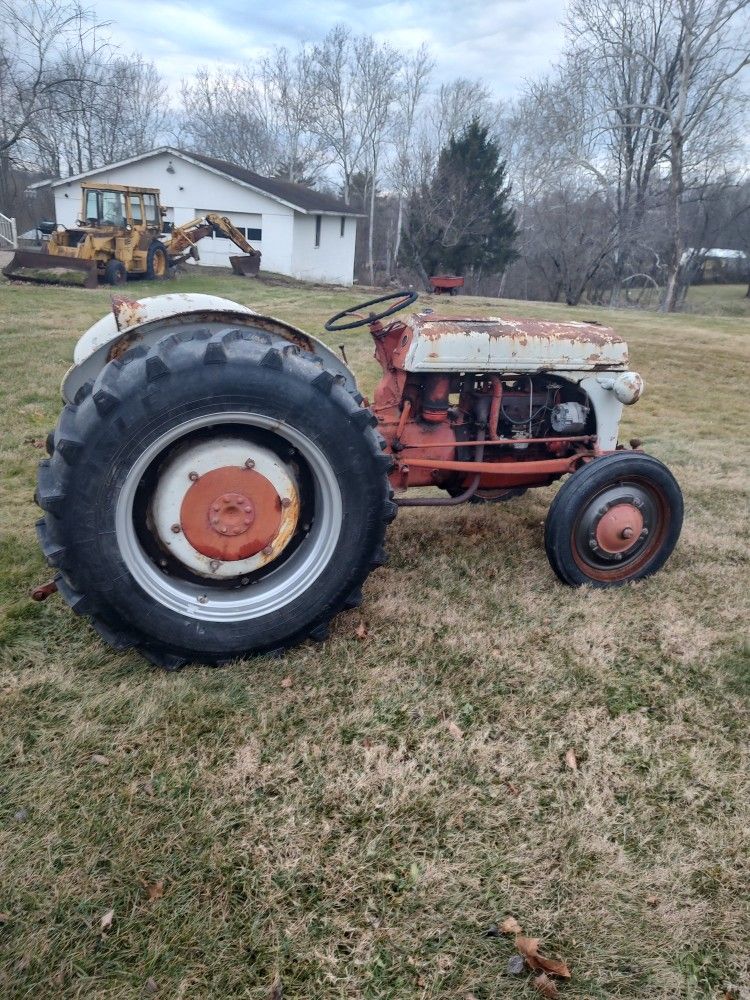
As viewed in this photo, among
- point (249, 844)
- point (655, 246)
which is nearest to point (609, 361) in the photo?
point (249, 844)

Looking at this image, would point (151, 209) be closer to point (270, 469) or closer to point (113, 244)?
point (113, 244)

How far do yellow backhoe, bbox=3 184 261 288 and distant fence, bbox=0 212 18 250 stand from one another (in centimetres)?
895

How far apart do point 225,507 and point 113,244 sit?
14981mm

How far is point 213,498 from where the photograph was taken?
2330mm

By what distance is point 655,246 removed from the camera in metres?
30.3

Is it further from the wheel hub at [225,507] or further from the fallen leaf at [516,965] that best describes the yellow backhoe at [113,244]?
the fallen leaf at [516,965]

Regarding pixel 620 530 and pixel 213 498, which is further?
pixel 620 530

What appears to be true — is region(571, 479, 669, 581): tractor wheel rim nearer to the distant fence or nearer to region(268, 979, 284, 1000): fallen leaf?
region(268, 979, 284, 1000): fallen leaf

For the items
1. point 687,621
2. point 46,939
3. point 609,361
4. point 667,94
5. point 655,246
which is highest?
point 667,94

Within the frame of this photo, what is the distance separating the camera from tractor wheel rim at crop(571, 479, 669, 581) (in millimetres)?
3033

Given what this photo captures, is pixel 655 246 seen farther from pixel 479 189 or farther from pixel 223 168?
pixel 223 168

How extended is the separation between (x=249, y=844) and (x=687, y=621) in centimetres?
209

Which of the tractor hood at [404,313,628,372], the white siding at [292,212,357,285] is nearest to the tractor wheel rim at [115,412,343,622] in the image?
the tractor hood at [404,313,628,372]

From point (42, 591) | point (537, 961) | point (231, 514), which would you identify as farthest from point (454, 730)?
point (42, 591)
